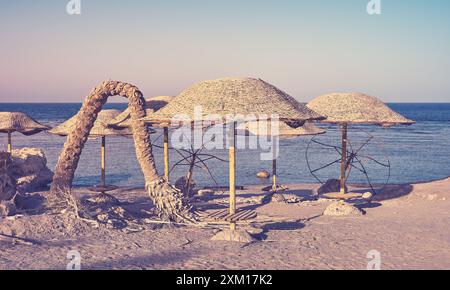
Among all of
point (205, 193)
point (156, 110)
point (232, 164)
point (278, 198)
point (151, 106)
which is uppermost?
point (151, 106)

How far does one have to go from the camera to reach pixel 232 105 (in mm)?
Answer: 9688

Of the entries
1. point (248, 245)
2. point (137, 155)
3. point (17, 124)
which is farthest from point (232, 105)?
point (17, 124)

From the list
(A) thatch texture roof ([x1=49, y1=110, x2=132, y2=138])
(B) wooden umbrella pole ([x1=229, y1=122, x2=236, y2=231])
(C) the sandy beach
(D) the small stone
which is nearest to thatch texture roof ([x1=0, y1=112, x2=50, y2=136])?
(A) thatch texture roof ([x1=49, y1=110, x2=132, y2=138])

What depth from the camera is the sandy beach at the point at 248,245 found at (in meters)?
8.06

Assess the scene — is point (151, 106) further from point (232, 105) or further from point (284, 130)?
point (232, 105)

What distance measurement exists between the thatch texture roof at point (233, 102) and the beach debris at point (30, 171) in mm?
9232

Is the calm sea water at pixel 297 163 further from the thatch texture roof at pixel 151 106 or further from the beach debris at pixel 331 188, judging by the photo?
the thatch texture roof at pixel 151 106

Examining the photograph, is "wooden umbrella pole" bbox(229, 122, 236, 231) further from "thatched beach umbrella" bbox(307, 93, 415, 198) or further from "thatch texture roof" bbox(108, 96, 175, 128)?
"thatch texture roof" bbox(108, 96, 175, 128)

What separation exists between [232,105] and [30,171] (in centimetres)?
1161

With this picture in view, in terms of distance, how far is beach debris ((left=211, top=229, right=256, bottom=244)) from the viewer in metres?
9.32

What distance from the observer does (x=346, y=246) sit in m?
9.28

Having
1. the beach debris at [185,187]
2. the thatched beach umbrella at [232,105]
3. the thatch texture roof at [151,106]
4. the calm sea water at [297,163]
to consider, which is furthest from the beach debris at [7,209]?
the calm sea water at [297,163]

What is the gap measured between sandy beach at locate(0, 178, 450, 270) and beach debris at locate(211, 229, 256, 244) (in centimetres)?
14

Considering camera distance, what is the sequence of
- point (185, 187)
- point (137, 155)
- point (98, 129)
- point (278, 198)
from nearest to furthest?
point (137, 155), point (278, 198), point (185, 187), point (98, 129)
